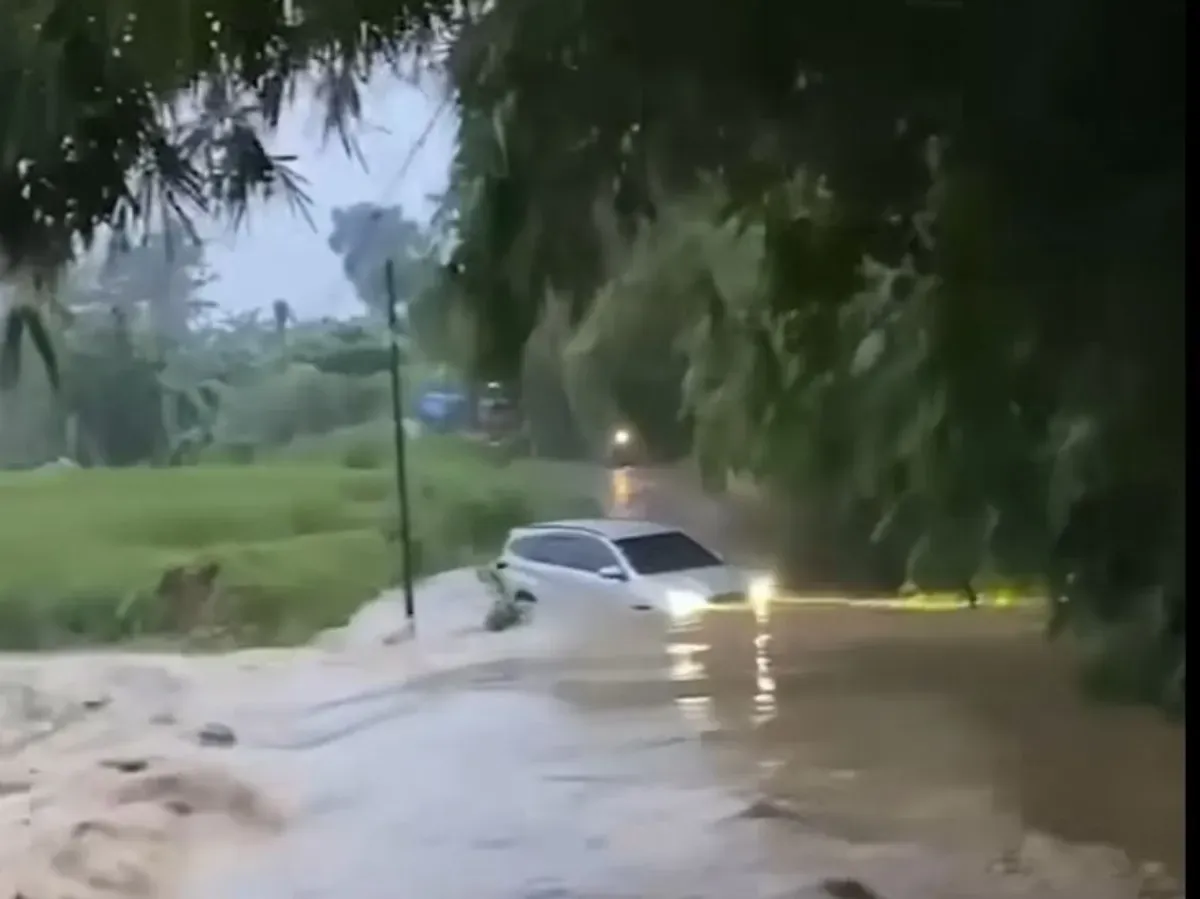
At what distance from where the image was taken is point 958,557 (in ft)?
2.62

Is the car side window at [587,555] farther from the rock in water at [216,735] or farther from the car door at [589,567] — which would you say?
the rock in water at [216,735]

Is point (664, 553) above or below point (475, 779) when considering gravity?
above

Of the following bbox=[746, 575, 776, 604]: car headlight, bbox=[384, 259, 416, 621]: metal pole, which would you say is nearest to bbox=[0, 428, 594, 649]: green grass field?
bbox=[384, 259, 416, 621]: metal pole

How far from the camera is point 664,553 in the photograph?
785 millimetres

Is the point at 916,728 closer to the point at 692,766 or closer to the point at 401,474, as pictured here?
the point at 692,766

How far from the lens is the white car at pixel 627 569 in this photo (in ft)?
2.54

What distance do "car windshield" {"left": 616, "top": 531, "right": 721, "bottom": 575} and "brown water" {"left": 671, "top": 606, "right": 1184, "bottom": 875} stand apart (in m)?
0.03

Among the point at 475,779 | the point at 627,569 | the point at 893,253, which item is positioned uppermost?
the point at 893,253

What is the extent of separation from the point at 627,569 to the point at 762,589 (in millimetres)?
74

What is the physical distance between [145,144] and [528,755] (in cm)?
38

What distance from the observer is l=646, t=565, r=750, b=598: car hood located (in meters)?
0.78

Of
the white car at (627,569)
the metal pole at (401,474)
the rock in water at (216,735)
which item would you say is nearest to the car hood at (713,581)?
the white car at (627,569)

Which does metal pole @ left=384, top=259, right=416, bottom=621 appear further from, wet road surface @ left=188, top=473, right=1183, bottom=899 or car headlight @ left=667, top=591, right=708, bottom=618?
car headlight @ left=667, top=591, right=708, bottom=618

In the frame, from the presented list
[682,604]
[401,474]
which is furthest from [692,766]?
[401,474]
